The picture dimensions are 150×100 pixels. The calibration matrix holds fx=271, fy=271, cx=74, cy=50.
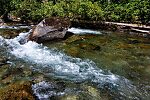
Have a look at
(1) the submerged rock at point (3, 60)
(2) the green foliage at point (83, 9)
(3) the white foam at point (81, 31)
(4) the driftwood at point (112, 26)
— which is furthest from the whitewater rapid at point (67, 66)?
(2) the green foliage at point (83, 9)

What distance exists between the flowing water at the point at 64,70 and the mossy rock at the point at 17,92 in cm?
28

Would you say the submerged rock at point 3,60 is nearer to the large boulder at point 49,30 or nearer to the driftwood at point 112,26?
the large boulder at point 49,30

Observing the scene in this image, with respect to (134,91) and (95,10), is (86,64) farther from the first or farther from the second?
(95,10)

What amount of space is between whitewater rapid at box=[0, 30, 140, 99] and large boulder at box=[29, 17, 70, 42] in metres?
0.50

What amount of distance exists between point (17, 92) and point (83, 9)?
11.3 m

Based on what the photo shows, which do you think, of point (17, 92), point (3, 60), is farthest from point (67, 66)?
point (17, 92)

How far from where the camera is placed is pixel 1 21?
1778cm

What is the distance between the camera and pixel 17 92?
647 centimetres

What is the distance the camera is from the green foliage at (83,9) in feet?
55.0

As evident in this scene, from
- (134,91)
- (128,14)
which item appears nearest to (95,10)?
(128,14)

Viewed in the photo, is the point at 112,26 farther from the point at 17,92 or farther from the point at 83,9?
the point at 17,92

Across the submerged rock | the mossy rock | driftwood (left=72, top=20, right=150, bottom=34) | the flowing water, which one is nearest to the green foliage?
driftwood (left=72, top=20, right=150, bottom=34)

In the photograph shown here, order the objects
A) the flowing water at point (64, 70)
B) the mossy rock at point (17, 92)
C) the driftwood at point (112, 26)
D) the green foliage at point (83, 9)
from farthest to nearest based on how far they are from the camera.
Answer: the green foliage at point (83, 9) < the driftwood at point (112, 26) < the flowing water at point (64, 70) < the mossy rock at point (17, 92)

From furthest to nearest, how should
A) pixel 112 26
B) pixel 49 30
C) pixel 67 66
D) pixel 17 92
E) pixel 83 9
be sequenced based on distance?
pixel 83 9
pixel 112 26
pixel 49 30
pixel 67 66
pixel 17 92
